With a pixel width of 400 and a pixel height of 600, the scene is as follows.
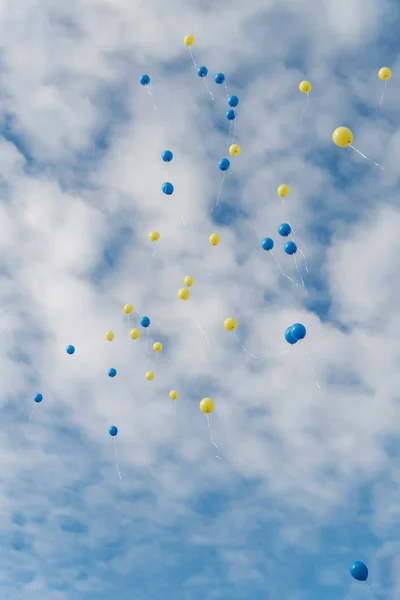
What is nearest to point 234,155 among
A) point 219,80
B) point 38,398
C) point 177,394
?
point 219,80

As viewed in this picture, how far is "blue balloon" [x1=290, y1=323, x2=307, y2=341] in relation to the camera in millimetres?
13008

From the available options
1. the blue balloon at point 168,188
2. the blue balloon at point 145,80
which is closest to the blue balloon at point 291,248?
the blue balloon at point 168,188

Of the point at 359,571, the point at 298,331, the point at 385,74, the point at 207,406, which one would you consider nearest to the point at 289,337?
the point at 298,331

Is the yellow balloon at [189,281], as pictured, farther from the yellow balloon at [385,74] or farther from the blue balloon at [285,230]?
the yellow balloon at [385,74]

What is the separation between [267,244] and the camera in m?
14.6

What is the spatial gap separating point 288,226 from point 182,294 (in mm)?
3391

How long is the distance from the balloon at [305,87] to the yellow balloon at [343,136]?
2.41m

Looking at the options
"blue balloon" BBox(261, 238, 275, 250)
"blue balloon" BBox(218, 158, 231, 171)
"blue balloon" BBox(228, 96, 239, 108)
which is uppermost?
"blue balloon" BBox(228, 96, 239, 108)

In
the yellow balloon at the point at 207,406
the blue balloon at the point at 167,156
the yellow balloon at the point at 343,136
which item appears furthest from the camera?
the blue balloon at the point at 167,156

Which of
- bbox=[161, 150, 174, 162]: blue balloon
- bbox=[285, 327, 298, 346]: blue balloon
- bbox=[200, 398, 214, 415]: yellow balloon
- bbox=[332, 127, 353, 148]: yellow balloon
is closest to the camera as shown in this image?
bbox=[332, 127, 353, 148]: yellow balloon

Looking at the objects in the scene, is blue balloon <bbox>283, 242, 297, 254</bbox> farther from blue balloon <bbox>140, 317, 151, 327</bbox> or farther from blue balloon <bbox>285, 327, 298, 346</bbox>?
blue balloon <bbox>140, 317, 151, 327</bbox>

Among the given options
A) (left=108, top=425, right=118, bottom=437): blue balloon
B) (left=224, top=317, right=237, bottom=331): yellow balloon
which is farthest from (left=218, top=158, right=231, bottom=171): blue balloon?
(left=108, top=425, right=118, bottom=437): blue balloon

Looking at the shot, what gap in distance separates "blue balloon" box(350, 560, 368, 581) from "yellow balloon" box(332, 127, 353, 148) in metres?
9.33

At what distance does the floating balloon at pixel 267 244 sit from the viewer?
14.6 metres
